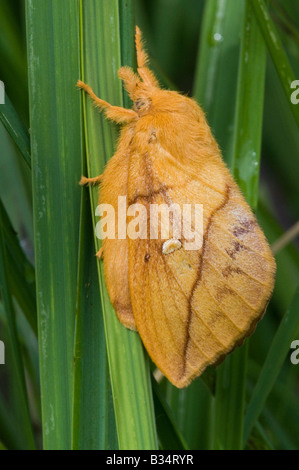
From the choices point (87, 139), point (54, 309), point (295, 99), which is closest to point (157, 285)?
point (54, 309)

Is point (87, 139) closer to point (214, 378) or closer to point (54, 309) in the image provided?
point (54, 309)

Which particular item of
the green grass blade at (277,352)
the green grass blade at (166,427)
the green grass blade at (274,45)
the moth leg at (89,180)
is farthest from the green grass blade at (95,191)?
the green grass blade at (277,352)

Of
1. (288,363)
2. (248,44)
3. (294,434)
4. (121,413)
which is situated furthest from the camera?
(288,363)

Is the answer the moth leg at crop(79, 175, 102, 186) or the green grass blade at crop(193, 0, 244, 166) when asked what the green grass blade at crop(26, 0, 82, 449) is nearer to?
the moth leg at crop(79, 175, 102, 186)

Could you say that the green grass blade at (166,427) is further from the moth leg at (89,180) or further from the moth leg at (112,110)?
the moth leg at (112,110)

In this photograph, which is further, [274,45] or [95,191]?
[274,45]

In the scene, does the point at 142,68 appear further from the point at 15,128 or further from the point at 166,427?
the point at 166,427

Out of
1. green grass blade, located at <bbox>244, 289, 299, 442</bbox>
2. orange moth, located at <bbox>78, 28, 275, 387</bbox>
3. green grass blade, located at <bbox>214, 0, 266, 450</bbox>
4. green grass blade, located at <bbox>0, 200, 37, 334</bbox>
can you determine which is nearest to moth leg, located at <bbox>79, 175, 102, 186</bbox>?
orange moth, located at <bbox>78, 28, 275, 387</bbox>

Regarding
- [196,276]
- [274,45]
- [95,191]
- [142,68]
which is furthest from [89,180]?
[274,45]
